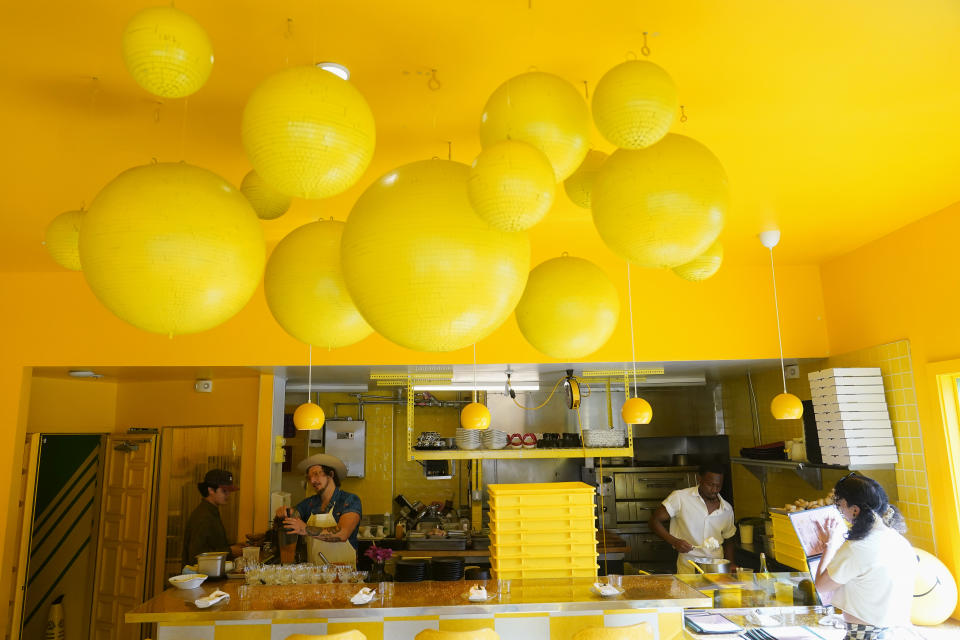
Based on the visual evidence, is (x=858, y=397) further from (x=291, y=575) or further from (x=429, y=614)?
(x=291, y=575)

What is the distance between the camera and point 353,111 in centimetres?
152

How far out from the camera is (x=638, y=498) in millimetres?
8219

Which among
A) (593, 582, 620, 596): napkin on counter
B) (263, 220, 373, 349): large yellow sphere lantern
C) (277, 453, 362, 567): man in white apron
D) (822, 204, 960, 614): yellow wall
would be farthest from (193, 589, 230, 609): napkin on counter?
(822, 204, 960, 614): yellow wall

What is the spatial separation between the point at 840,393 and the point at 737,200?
1866mm

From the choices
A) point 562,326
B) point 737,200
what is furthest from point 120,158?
point 737,200

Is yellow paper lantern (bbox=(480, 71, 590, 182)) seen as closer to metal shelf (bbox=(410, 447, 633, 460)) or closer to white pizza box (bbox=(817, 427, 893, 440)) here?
white pizza box (bbox=(817, 427, 893, 440))

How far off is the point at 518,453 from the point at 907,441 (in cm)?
306

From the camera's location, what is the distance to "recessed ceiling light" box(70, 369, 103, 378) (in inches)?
219

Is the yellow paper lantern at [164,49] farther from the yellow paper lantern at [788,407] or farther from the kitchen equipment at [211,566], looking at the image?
the yellow paper lantern at [788,407]

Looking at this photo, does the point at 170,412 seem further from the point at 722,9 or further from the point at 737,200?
the point at 722,9

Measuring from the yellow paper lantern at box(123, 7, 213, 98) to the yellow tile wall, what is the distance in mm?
4985

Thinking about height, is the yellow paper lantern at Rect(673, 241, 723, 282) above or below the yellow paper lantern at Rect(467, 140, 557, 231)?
above

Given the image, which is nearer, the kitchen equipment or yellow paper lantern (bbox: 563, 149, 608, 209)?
yellow paper lantern (bbox: 563, 149, 608, 209)

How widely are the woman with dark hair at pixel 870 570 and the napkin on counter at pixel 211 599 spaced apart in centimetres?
337
